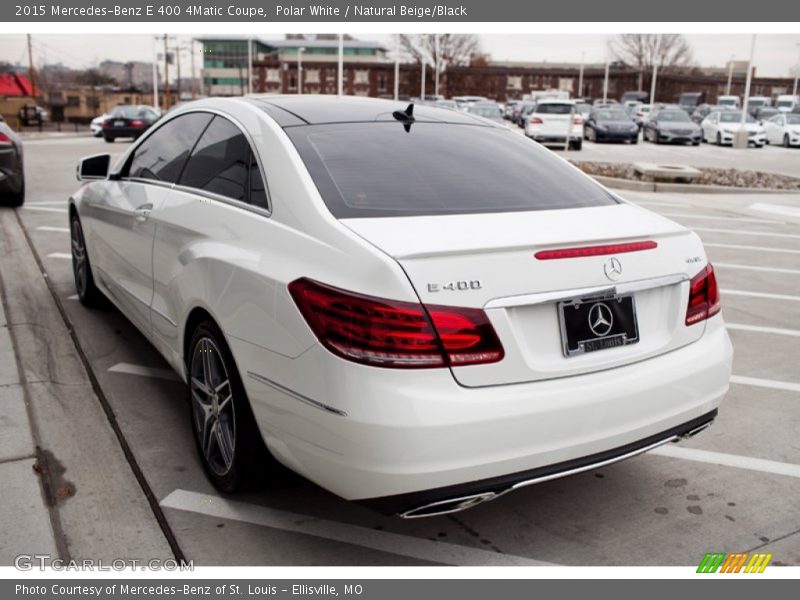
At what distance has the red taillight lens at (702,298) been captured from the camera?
3178 millimetres

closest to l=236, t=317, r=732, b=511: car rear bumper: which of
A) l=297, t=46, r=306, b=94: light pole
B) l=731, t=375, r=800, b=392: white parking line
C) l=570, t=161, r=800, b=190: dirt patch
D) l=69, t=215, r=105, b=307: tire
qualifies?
l=731, t=375, r=800, b=392: white parking line

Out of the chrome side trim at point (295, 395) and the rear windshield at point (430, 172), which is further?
the rear windshield at point (430, 172)

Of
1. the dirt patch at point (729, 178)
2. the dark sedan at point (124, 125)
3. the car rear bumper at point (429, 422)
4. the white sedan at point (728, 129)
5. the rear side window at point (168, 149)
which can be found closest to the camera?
the car rear bumper at point (429, 422)

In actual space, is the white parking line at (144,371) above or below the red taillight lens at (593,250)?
below

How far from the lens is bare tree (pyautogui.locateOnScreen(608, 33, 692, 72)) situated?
9731 centimetres

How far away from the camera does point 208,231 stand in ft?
11.5

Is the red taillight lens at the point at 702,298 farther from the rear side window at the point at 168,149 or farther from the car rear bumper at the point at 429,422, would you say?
the rear side window at the point at 168,149

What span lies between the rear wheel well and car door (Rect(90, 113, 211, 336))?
62 cm

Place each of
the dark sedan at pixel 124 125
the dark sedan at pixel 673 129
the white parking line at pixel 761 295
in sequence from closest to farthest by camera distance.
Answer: the white parking line at pixel 761 295, the dark sedan at pixel 124 125, the dark sedan at pixel 673 129

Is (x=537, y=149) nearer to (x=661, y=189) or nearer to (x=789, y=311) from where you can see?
(x=789, y=311)

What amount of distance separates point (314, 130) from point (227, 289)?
33.1 inches

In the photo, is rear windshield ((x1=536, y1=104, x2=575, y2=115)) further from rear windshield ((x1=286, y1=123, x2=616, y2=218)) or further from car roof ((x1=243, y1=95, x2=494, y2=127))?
rear windshield ((x1=286, y1=123, x2=616, y2=218))

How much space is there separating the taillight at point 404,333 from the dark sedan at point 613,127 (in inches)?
1245

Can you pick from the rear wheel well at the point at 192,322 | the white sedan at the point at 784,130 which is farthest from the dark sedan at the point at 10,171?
A: the white sedan at the point at 784,130
